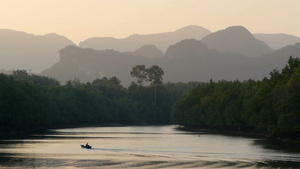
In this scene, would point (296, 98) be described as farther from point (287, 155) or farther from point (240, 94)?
point (240, 94)

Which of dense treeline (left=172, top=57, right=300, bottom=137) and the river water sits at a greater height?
dense treeline (left=172, top=57, right=300, bottom=137)

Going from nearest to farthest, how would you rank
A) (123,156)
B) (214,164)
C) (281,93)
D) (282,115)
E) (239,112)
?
(214,164)
(123,156)
(282,115)
(281,93)
(239,112)

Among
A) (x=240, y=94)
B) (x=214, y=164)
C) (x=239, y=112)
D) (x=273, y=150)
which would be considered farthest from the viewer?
(x=240, y=94)

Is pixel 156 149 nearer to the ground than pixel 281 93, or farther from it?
nearer to the ground

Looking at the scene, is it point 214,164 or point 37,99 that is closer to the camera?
point 214,164

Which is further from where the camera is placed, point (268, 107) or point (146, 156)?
point (268, 107)

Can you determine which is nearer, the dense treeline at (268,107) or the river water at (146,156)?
the river water at (146,156)

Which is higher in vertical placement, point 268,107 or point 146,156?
point 268,107

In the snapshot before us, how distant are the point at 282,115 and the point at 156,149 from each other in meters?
27.3

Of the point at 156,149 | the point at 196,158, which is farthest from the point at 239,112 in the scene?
the point at 196,158

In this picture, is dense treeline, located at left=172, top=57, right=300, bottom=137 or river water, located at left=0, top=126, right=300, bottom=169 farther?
dense treeline, located at left=172, top=57, right=300, bottom=137

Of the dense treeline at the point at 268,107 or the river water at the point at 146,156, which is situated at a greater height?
the dense treeline at the point at 268,107

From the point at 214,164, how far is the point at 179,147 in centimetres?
3015

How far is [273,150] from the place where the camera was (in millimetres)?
101500
